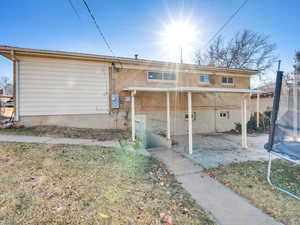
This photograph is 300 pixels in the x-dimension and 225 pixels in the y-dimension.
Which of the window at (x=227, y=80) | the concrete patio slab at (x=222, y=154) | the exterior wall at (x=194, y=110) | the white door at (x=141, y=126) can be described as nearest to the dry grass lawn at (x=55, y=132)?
the white door at (x=141, y=126)

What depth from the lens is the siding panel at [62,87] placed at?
660 centimetres

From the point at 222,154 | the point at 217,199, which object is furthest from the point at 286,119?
the point at 222,154

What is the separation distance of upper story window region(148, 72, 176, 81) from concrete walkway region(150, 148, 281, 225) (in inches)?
228

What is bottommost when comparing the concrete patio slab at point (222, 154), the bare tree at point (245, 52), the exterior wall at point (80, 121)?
the concrete patio slab at point (222, 154)

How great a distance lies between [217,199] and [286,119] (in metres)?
2.18

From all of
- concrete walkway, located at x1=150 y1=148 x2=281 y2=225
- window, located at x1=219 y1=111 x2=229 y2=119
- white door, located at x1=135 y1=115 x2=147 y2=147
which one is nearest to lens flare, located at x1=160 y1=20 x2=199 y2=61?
white door, located at x1=135 y1=115 x2=147 y2=147

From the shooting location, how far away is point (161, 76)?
9.08 m

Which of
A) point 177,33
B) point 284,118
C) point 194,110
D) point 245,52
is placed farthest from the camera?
point 245,52

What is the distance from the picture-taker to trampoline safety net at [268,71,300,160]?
9.96ft

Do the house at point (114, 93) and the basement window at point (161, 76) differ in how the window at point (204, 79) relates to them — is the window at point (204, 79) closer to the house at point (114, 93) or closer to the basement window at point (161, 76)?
the house at point (114, 93)

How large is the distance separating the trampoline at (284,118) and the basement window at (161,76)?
647cm

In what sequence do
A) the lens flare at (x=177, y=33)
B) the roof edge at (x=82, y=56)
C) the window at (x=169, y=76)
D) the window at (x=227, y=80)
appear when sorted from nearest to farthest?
the roof edge at (x=82, y=56) → the lens flare at (x=177, y=33) → the window at (x=169, y=76) → the window at (x=227, y=80)

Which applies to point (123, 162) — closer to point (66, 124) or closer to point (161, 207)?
point (161, 207)

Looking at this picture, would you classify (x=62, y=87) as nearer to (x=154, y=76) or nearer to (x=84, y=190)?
(x=154, y=76)
